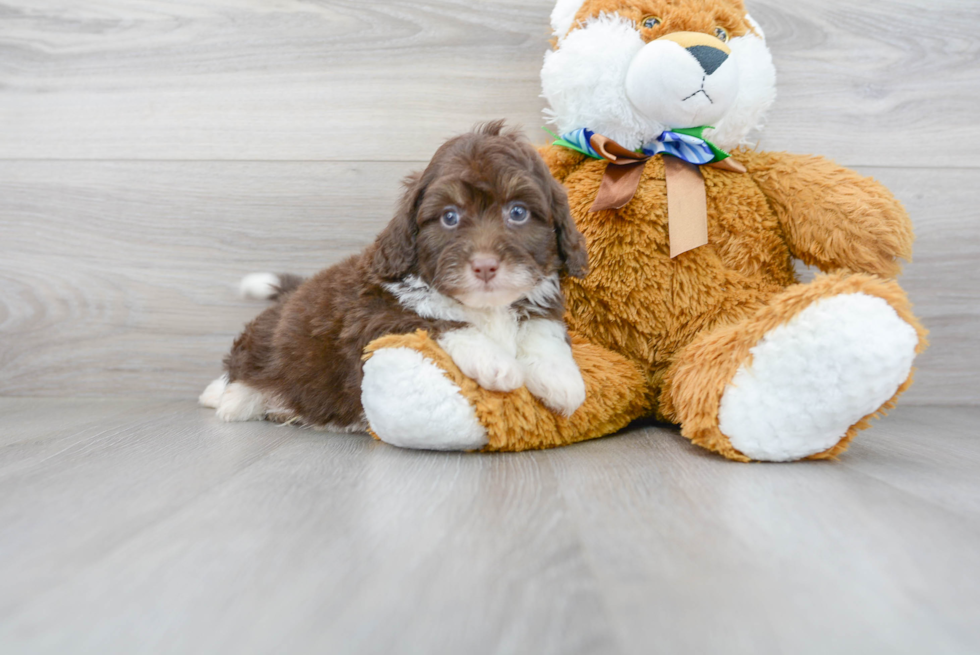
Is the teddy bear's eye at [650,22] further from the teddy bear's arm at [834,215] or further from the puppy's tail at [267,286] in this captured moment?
the puppy's tail at [267,286]

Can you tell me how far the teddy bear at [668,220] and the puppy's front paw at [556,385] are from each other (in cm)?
3

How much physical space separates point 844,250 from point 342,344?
1.05m

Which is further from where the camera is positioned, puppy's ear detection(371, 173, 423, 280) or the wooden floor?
puppy's ear detection(371, 173, 423, 280)

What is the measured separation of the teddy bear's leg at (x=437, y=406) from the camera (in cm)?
122

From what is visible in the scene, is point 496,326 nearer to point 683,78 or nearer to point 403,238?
point 403,238

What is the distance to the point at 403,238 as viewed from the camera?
1.31m

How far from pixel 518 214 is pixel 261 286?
0.84 metres

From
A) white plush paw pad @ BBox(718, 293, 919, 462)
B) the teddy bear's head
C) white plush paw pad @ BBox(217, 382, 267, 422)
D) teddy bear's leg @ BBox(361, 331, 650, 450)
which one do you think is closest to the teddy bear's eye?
the teddy bear's head

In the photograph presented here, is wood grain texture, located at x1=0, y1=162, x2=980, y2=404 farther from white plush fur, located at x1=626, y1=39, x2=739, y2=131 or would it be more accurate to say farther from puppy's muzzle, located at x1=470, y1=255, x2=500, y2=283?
puppy's muzzle, located at x1=470, y1=255, x2=500, y2=283

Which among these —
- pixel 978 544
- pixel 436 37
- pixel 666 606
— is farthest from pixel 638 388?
pixel 436 37

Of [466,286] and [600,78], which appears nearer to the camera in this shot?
[466,286]

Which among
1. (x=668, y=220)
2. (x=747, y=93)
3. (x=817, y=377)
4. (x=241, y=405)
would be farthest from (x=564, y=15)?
(x=241, y=405)

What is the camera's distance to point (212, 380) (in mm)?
2086

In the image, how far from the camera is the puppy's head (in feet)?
4.02
